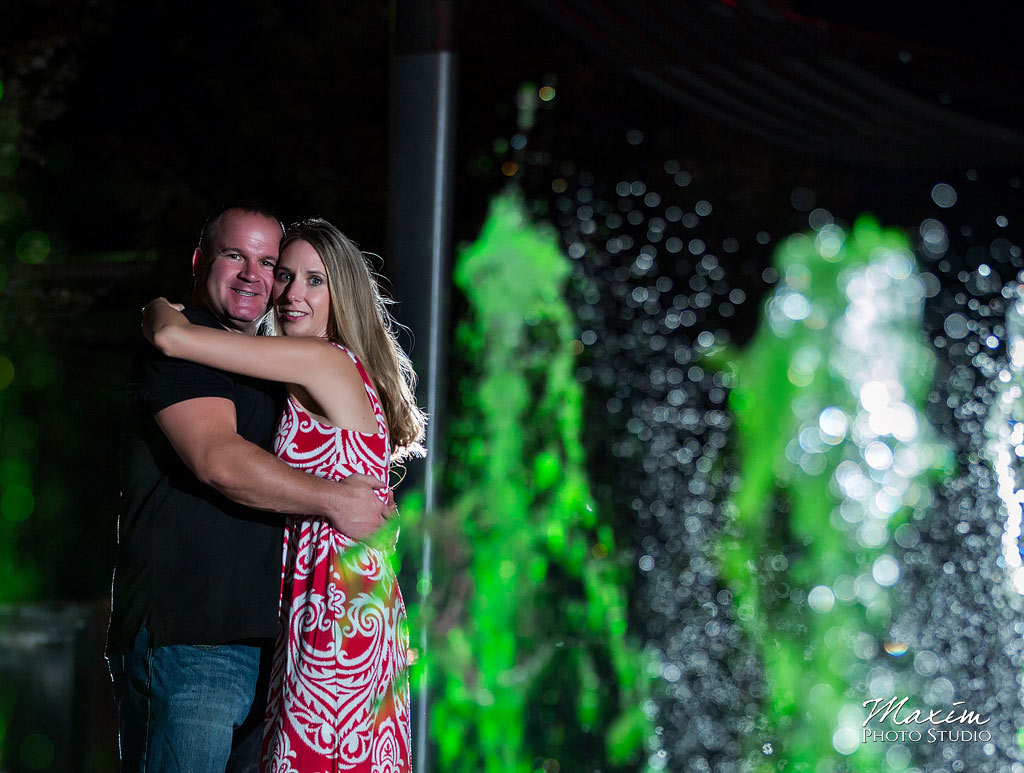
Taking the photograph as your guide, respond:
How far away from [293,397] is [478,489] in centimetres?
274

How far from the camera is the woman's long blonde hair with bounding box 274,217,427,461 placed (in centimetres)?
217

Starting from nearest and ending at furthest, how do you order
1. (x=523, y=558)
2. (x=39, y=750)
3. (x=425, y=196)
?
(x=425, y=196)
(x=39, y=750)
(x=523, y=558)

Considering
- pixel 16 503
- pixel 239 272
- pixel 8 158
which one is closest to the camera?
pixel 239 272

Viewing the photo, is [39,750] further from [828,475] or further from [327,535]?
[828,475]

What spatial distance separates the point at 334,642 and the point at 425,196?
1.49 metres

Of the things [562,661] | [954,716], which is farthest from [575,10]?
[954,716]

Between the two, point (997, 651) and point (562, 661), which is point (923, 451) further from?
point (562, 661)

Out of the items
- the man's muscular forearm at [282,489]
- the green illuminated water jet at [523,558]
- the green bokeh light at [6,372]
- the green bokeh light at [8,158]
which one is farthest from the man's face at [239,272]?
the green bokeh light at [6,372]

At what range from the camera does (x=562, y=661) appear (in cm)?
443

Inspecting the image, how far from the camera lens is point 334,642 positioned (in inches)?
77.1

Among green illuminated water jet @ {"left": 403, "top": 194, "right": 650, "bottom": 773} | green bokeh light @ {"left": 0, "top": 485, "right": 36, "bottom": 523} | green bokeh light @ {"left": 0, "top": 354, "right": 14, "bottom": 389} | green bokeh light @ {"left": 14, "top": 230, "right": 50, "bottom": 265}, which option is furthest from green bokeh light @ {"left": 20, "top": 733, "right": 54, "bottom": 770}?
green bokeh light @ {"left": 0, "top": 354, "right": 14, "bottom": 389}

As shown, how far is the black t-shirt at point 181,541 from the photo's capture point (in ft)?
6.75

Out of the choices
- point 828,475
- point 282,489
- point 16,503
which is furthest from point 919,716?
point 16,503

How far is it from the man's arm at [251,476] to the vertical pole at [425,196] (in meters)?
1.00
